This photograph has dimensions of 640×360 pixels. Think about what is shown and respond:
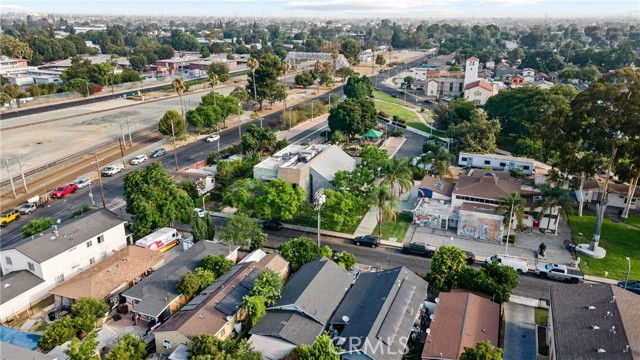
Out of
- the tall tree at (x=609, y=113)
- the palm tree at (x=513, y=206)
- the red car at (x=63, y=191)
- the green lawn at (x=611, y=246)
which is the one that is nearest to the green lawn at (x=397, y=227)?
the palm tree at (x=513, y=206)

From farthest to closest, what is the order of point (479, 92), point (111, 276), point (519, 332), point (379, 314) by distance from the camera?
point (479, 92)
point (111, 276)
point (519, 332)
point (379, 314)

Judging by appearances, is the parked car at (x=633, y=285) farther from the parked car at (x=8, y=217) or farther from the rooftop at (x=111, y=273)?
the parked car at (x=8, y=217)

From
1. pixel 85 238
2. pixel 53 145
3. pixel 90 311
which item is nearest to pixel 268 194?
pixel 85 238

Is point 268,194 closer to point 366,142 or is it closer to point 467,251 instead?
point 467,251

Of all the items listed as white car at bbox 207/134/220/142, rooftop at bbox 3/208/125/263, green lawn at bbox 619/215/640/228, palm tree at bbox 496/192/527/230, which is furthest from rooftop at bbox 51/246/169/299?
green lawn at bbox 619/215/640/228

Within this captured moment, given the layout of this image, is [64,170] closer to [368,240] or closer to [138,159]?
[138,159]

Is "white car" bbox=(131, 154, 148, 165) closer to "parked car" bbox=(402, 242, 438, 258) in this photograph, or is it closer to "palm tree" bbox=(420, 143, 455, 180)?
"palm tree" bbox=(420, 143, 455, 180)

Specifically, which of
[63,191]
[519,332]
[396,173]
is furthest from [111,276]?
[519,332]
